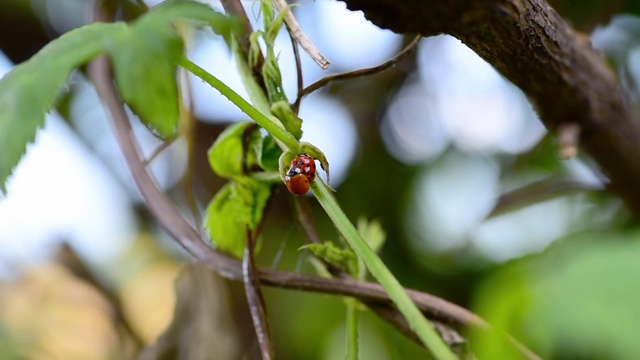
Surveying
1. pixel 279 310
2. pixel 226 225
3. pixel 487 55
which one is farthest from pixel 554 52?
pixel 279 310

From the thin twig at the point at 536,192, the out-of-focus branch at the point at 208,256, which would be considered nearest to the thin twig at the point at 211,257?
the out-of-focus branch at the point at 208,256

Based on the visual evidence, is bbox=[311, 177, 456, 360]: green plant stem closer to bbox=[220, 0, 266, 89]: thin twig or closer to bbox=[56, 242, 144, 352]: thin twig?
bbox=[220, 0, 266, 89]: thin twig

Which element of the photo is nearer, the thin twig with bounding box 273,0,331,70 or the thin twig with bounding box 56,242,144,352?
the thin twig with bounding box 273,0,331,70

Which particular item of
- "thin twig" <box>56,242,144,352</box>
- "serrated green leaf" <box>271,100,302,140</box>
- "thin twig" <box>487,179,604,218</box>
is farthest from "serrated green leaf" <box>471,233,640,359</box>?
"thin twig" <box>56,242,144,352</box>

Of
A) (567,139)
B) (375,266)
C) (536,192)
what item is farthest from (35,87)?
(536,192)

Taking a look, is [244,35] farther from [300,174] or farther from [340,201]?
[340,201]

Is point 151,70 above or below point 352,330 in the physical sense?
above
